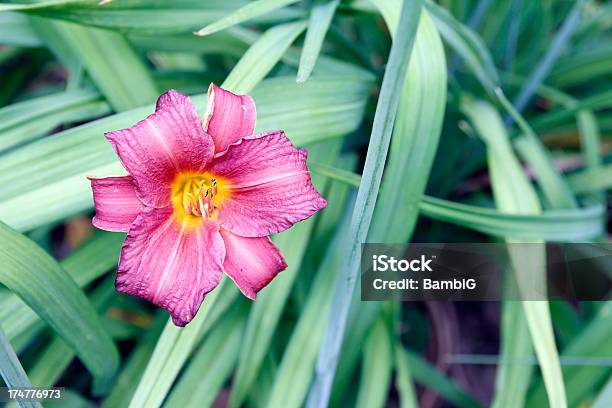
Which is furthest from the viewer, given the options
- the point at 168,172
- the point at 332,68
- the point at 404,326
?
the point at 404,326

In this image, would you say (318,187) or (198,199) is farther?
(318,187)

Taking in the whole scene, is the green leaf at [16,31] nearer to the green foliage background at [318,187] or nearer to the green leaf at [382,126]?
the green foliage background at [318,187]

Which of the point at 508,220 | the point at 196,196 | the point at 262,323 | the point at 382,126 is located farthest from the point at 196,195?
the point at 508,220

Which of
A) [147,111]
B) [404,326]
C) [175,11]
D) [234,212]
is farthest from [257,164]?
[404,326]

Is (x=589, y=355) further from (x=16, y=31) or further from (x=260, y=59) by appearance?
(x=16, y=31)

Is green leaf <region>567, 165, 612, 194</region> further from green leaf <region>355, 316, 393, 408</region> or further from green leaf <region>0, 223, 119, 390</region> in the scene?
green leaf <region>0, 223, 119, 390</region>

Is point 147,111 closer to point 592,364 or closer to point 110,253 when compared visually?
point 110,253

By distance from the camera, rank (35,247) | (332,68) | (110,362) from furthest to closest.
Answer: (332,68), (110,362), (35,247)
